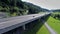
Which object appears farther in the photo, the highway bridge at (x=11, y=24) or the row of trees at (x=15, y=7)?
the row of trees at (x=15, y=7)

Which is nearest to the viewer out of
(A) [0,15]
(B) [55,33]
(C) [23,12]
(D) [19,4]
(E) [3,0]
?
(B) [55,33]

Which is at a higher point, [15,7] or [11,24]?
[11,24]

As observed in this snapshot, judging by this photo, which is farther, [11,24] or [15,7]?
[15,7]

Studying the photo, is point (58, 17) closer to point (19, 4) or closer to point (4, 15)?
A: point (19, 4)

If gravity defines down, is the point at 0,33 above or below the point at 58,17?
above

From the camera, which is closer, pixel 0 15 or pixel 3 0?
pixel 0 15

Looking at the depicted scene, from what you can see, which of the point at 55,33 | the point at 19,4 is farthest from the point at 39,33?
the point at 19,4

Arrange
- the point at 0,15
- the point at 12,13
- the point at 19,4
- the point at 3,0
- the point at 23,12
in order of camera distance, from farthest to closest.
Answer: the point at 19,4 < the point at 3,0 < the point at 23,12 < the point at 12,13 < the point at 0,15

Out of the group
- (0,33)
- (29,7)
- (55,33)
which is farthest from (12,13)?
(0,33)

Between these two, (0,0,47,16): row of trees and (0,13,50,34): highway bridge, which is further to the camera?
(0,0,47,16): row of trees

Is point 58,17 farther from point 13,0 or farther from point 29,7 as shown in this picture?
point 13,0
